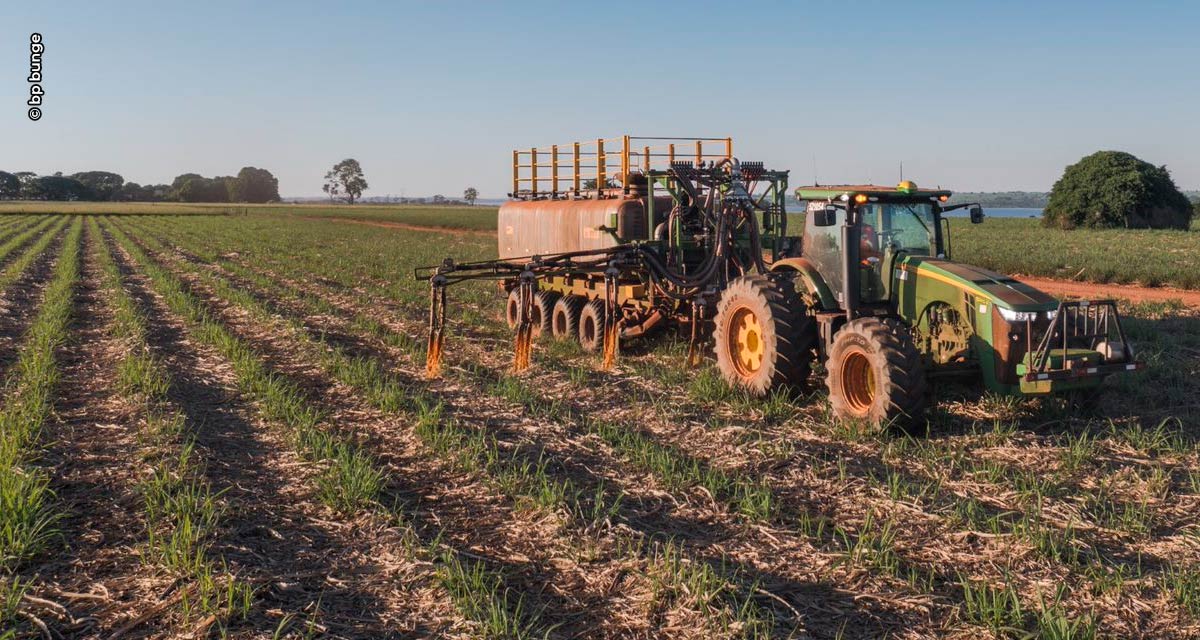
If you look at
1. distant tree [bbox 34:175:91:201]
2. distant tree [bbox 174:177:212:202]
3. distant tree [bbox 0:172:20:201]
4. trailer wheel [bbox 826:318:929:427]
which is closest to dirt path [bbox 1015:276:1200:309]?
trailer wheel [bbox 826:318:929:427]

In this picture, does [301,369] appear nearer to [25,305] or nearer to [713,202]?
[713,202]

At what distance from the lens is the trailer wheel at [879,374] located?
7.17 meters

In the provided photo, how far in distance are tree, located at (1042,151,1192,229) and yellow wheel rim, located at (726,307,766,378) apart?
40.9m

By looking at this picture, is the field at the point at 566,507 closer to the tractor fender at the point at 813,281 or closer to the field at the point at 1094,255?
the tractor fender at the point at 813,281

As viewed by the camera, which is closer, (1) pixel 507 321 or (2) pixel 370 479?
(2) pixel 370 479

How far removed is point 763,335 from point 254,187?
507 ft

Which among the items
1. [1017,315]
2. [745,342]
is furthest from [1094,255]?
[1017,315]

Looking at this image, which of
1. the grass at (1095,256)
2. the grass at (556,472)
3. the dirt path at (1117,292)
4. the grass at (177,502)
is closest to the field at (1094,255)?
the grass at (1095,256)

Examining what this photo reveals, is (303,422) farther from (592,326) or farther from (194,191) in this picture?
(194,191)

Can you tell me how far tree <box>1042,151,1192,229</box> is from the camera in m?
42.6

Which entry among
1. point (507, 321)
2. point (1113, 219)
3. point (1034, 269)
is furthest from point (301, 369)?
point (1113, 219)

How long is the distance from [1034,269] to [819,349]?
17.0 metres

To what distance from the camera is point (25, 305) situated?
54.4 ft

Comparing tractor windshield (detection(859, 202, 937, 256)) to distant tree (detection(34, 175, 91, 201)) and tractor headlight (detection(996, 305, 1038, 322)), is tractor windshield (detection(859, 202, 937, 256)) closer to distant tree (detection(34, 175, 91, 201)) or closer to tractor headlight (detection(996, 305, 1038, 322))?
tractor headlight (detection(996, 305, 1038, 322))
